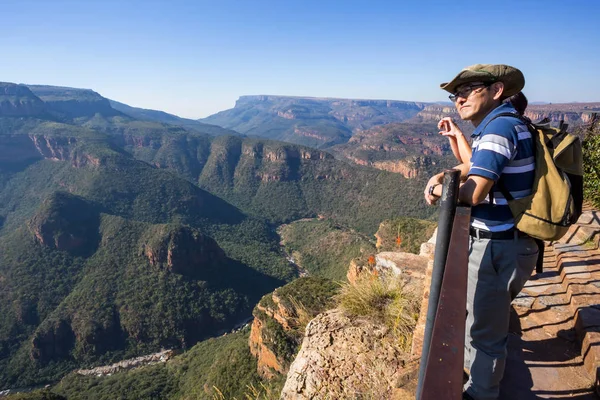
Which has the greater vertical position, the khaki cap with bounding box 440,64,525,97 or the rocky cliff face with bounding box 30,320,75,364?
the khaki cap with bounding box 440,64,525,97

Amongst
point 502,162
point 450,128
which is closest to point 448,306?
point 502,162

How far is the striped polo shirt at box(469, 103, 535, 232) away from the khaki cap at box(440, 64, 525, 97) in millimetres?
160

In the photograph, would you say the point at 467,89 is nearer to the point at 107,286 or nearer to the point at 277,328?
the point at 277,328

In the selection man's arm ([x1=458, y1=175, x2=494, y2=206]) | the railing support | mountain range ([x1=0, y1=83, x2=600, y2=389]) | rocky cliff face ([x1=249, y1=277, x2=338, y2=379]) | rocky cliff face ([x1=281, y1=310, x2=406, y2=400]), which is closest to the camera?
the railing support

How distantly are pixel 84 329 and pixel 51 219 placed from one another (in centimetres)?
2591

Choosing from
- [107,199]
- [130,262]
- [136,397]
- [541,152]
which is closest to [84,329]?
[130,262]

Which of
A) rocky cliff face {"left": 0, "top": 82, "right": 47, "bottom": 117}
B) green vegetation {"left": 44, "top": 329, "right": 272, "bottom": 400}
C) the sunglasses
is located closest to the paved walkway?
the sunglasses

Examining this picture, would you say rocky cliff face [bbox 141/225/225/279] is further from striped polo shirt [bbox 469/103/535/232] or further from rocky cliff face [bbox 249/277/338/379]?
striped polo shirt [bbox 469/103/535/232]

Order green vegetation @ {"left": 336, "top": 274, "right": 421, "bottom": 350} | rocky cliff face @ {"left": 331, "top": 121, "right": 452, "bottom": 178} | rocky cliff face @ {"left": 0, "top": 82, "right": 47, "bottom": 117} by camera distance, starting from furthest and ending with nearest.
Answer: rocky cliff face @ {"left": 0, "top": 82, "right": 47, "bottom": 117}
rocky cliff face @ {"left": 331, "top": 121, "right": 452, "bottom": 178}
green vegetation @ {"left": 336, "top": 274, "right": 421, "bottom": 350}

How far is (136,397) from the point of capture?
2830 cm

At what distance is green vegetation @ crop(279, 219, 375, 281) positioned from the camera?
53469mm

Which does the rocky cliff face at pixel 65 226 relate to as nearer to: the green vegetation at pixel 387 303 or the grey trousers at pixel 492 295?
the green vegetation at pixel 387 303

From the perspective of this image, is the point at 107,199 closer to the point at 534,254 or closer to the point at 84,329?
the point at 84,329

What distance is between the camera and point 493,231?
2.00m
